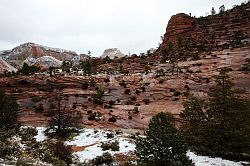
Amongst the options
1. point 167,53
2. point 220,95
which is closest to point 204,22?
point 167,53

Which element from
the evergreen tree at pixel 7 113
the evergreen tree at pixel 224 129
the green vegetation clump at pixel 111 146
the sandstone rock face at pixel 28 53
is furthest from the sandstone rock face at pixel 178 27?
the sandstone rock face at pixel 28 53

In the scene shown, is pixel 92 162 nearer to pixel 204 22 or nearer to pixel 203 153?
pixel 203 153

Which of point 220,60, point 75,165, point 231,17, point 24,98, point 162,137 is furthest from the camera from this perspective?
point 231,17

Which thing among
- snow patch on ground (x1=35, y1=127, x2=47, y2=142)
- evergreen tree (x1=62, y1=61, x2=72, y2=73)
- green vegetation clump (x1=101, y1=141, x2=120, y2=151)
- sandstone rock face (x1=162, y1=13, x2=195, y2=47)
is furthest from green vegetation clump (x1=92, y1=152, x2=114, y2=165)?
sandstone rock face (x1=162, y1=13, x2=195, y2=47)

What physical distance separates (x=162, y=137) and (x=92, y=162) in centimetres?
672

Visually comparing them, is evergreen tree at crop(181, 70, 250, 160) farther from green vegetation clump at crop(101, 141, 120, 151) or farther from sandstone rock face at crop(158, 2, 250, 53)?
sandstone rock face at crop(158, 2, 250, 53)

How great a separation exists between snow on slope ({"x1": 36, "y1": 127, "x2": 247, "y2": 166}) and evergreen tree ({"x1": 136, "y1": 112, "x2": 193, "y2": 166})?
515cm


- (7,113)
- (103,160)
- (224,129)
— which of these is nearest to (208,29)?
(7,113)

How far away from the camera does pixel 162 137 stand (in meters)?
20.0

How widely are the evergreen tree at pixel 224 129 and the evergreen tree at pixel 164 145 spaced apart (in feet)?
20.9

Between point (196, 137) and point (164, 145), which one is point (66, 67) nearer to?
point (196, 137)

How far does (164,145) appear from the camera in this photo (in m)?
19.9

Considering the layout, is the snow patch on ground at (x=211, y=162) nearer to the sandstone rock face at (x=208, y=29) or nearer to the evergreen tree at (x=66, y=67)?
the evergreen tree at (x=66, y=67)

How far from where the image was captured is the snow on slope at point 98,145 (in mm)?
24750
